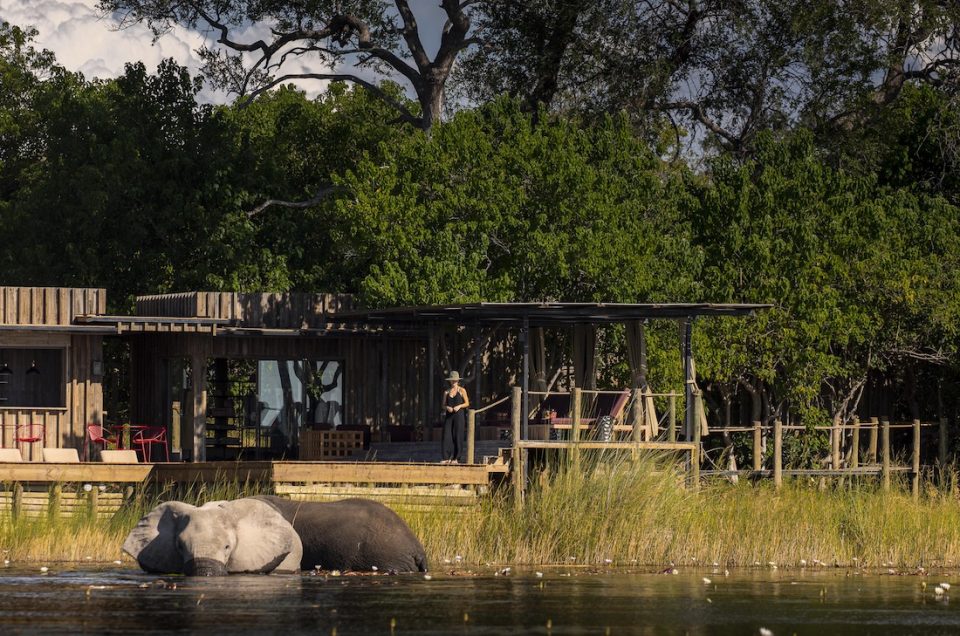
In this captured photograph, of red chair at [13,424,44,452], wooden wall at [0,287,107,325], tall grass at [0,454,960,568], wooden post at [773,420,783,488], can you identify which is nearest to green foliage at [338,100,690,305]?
wooden post at [773,420,783,488]

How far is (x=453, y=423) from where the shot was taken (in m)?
24.2

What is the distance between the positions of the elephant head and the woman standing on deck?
6.45 metres

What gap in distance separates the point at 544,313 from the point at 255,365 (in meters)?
7.45

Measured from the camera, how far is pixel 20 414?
2738 centimetres

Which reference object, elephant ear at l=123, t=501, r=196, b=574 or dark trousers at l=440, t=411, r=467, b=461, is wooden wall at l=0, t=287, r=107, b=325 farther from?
elephant ear at l=123, t=501, r=196, b=574

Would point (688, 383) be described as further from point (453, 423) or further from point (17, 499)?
point (17, 499)

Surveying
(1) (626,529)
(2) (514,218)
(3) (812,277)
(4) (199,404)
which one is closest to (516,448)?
(1) (626,529)

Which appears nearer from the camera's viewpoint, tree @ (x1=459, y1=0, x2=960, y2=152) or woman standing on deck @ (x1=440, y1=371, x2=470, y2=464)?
woman standing on deck @ (x1=440, y1=371, x2=470, y2=464)

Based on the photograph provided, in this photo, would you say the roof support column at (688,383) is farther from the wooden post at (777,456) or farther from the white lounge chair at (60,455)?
the white lounge chair at (60,455)

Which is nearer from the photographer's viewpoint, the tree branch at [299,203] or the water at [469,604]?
the water at [469,604]

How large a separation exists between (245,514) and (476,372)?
30.7 feet

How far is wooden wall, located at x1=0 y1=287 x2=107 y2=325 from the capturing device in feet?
88.6

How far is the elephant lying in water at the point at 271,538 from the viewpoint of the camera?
17.2m

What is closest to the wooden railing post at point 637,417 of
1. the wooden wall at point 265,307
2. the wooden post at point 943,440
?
the wooden wall at point 265,307
